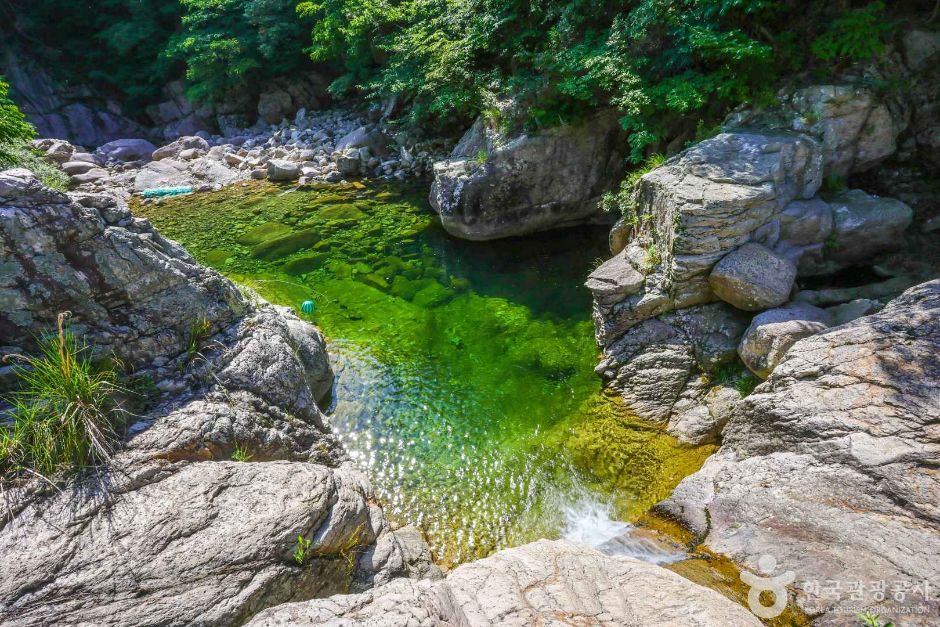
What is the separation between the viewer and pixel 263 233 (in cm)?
1391

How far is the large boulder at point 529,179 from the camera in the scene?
1092 centimetres

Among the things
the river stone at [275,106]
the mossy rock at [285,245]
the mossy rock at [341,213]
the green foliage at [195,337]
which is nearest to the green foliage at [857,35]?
the green foliage at [195,337]

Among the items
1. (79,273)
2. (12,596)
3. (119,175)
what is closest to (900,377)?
(12,596)

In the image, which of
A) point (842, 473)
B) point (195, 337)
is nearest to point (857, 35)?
point (842, 473)

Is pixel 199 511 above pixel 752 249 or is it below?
below

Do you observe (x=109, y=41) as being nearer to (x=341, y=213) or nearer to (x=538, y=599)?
(x=341, y=213)

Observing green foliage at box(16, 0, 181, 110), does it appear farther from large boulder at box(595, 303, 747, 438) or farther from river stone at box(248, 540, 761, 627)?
river stone at box(248, 540, 761, 627)

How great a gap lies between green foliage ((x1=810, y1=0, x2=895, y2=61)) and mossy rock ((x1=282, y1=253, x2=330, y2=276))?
10.9 m

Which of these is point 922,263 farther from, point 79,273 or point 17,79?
point 17,79

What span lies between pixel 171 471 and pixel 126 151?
23244 millimetres

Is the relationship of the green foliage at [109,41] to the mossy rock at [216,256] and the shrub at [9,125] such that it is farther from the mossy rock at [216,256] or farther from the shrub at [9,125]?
the shrub at [9,125]

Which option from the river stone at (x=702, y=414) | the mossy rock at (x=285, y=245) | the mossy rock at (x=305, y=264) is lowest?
the river stone at (x=702, y=414)

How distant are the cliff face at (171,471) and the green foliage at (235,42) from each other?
21.7 meters

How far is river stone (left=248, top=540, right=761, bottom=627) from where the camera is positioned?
2.82 m
